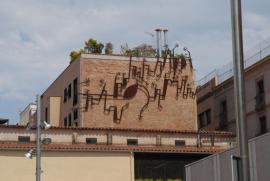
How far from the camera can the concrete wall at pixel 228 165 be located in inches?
722

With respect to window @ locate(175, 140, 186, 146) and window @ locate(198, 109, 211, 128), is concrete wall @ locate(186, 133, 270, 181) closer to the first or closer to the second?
window @ locate(175, 140, 186, 146)

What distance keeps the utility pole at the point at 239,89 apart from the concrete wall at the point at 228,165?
31.4 ft

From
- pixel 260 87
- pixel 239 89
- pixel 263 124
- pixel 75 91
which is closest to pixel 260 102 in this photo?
pixel 260 87

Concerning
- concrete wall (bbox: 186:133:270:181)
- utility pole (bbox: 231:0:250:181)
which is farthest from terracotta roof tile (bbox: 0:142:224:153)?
utility pole (bbox: 231:0:250:181)

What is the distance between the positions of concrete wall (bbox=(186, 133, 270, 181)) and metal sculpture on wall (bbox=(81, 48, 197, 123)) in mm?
26655

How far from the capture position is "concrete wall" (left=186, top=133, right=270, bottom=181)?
1834 cm

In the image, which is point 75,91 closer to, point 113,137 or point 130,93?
point 130,93

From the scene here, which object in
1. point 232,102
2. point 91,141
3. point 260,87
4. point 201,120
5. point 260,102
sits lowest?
point 91,141

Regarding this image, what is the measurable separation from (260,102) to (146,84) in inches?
401

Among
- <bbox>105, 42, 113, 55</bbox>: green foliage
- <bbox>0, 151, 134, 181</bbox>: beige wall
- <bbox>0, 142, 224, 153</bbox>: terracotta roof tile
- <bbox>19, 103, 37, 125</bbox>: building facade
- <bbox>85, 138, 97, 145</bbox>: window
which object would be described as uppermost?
<bbox>105, 42, 113, 55</bbox>: green foliage

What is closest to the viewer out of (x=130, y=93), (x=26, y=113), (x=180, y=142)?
(x=180, y=142)

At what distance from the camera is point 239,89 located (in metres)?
8.73

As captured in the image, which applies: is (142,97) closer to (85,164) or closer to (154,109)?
(154,109)

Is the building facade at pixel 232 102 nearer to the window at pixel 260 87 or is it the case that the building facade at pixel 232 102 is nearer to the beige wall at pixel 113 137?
the window at pixel 260 87
